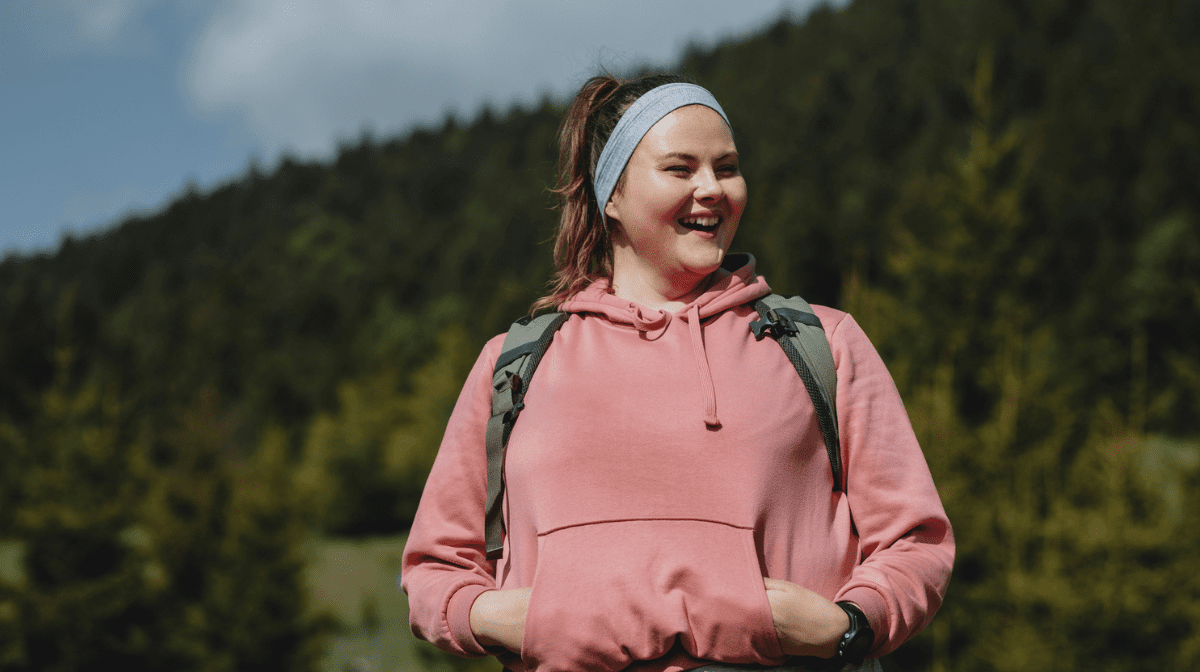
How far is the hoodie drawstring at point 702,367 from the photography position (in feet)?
5.32

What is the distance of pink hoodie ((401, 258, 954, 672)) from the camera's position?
1507mm

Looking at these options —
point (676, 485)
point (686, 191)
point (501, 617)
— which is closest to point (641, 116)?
point (686, 191)

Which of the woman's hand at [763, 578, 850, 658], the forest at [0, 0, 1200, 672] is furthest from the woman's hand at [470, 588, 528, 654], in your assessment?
the forest at [0, 0, 1200, 672]

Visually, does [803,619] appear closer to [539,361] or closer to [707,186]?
[539,361]

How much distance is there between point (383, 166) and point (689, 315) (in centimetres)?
8329

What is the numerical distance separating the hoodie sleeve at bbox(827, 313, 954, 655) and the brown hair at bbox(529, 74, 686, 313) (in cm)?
56

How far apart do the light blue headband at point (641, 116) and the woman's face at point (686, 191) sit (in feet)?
0.04

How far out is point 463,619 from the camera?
64.4 inches

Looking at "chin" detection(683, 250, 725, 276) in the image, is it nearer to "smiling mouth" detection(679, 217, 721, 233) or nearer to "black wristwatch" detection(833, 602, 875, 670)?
"smiling mouth" detection(679, 217, 721, 233)

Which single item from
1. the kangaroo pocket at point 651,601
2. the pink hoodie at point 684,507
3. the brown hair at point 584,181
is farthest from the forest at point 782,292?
the kangaroo pocket at point 651,601

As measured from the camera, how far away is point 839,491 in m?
1.71

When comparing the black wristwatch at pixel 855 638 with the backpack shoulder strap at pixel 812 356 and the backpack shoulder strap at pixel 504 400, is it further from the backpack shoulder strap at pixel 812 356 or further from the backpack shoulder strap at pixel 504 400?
the backpack shoulder strap at pixel 504 400

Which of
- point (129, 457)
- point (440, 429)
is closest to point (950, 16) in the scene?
point (440, 429)

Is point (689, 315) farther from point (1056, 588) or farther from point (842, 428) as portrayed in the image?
point (1056, 588)
